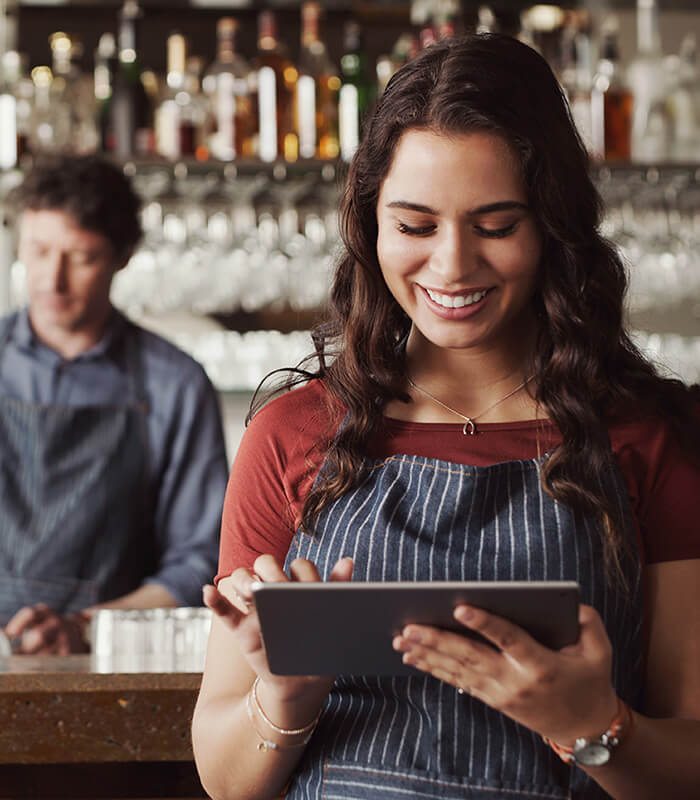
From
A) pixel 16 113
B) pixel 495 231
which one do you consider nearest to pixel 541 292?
pixel 495 231

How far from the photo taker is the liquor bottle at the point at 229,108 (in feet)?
10.7

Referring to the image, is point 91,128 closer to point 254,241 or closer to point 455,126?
point 254,241

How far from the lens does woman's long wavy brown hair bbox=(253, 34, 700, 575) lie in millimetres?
1279

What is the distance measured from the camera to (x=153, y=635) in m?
1.81

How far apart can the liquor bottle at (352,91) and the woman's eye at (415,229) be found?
1977 mm

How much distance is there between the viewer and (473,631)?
1.05 meters

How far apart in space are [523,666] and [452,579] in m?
0.22

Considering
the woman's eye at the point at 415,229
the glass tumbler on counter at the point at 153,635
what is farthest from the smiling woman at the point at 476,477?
the glass tumbler on counter at the point at 153,635

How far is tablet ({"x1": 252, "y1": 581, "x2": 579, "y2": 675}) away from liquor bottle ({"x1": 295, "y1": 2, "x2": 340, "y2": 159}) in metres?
2.30

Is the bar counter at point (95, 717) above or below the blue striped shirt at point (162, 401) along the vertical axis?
below

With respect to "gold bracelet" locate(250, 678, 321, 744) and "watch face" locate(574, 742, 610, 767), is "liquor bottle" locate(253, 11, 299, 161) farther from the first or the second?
"watch face" locate(574, 742, 610, 767)

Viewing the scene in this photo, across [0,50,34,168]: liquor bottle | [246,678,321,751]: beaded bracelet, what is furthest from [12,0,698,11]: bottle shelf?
[246,678,321,751]: beaded bracelet

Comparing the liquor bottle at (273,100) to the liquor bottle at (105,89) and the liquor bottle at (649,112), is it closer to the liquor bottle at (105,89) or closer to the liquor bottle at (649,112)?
the liquor bottle at (105,89)

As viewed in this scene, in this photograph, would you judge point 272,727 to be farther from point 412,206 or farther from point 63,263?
point 63,263
